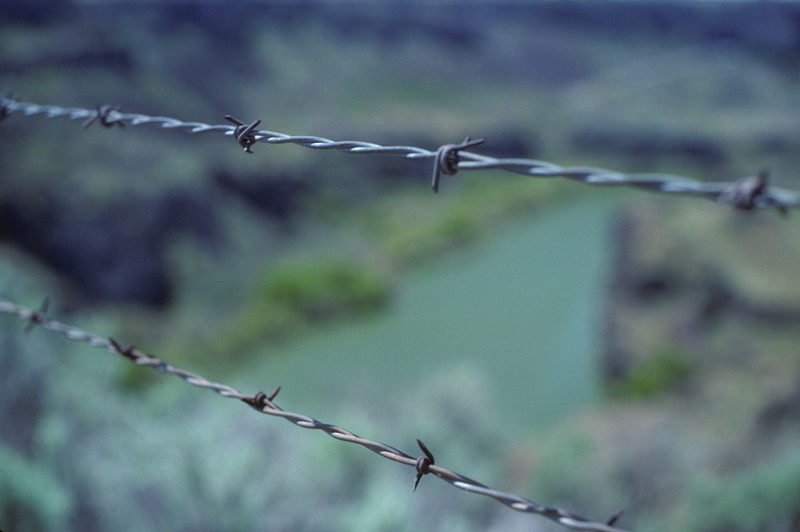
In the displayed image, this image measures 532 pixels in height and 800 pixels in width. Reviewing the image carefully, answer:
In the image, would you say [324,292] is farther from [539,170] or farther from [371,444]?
[539,170]

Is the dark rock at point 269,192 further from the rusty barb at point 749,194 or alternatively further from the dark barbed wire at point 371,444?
the rusty barb at point 749,194

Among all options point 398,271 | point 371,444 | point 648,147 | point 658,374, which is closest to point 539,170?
point 371,444

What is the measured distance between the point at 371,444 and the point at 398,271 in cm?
2465

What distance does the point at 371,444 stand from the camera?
167cm

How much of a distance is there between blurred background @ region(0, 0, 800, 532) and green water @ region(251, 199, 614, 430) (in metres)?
0.14

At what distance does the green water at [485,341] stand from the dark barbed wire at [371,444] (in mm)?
8625

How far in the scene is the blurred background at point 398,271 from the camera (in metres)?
6.41

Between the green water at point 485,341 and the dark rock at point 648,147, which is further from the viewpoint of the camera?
the dark rock at point 648,147

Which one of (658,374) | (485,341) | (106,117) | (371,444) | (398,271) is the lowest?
(371,444)

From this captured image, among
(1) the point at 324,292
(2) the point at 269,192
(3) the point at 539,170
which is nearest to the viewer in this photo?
(3) the point at 539,170

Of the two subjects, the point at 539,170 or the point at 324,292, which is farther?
the point at 324,292

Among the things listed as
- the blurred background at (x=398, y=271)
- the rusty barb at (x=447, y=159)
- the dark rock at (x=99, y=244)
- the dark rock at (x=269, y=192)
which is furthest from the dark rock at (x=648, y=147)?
the rusty barb at (x=447, y=159)

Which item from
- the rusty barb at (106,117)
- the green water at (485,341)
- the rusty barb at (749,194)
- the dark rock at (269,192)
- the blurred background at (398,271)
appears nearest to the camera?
the rusty barb at (749,194)

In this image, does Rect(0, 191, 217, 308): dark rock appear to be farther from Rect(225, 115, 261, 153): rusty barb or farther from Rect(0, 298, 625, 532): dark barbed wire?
Rect(225, 115, 261, 153): rusty barb
